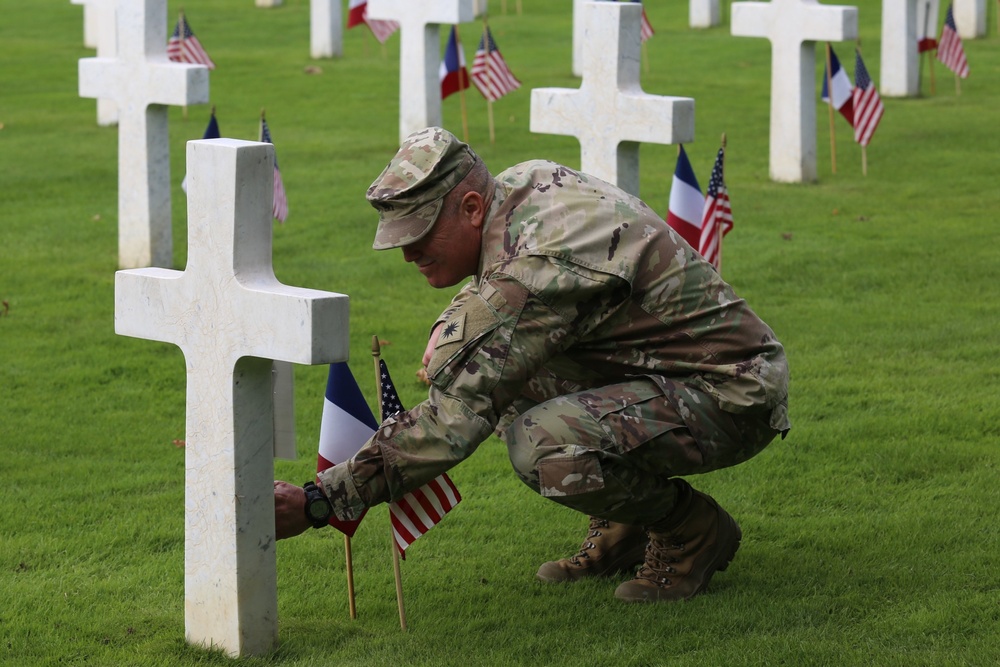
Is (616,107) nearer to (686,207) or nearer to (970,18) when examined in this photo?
(686,207)

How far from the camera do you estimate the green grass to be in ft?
13.8

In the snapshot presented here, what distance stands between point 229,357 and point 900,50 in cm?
1350

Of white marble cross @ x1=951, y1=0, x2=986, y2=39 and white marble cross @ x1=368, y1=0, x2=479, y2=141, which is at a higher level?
white marble cross @ x1=951, y1=0, x2=986, y2=39

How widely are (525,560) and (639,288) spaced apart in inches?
44.8

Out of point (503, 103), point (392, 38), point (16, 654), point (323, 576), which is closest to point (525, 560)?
point (323, 576)

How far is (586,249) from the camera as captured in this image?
13.2 feet

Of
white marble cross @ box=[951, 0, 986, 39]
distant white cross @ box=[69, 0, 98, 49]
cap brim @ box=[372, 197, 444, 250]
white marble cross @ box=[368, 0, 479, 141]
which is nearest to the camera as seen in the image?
cap brim @ box=[372, 197, 444, 250]

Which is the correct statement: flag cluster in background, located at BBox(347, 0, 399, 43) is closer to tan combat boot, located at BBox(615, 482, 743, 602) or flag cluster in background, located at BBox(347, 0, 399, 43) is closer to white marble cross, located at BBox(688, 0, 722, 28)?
white marble cross, located at BBox(688, 0, 722, 28)

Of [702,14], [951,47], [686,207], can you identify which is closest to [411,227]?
[686,207]

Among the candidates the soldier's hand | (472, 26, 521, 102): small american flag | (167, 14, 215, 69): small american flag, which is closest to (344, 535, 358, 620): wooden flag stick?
the soldier's hand

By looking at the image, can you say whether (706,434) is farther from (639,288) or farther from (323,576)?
(323,576)

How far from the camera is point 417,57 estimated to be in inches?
532

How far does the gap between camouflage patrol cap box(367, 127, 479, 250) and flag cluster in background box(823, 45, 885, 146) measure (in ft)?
27.9

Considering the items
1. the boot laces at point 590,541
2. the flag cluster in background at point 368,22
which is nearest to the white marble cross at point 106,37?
the flag cluster in background at point 368,22
